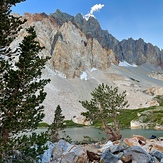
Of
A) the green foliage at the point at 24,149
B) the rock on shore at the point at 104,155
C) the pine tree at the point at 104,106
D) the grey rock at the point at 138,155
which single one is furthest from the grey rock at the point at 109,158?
the pine tree at the point at 104,106

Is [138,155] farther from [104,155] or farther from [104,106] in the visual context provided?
[104,106]

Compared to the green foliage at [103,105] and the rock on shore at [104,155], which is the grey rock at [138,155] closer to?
the rock on shore at [104,155]

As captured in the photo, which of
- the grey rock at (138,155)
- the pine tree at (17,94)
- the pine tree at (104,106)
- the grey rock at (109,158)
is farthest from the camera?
the pine tree at (104,106)

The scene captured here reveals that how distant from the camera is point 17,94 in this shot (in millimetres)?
20172

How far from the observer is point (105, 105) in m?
49.4

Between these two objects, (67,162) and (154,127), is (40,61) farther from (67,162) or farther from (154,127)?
(154,127)

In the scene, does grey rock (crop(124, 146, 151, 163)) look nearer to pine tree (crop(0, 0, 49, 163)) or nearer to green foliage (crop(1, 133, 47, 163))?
green foliage (crop(1, 133, 47, 163))

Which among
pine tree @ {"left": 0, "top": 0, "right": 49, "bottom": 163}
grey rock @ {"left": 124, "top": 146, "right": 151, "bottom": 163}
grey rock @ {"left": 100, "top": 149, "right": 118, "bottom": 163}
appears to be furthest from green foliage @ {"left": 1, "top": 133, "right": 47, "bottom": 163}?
grey rock @ {"left": 124, "top": 146, "right": 151, "bottom": 163}

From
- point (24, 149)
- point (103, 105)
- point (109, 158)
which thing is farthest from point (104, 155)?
point (103, 105)

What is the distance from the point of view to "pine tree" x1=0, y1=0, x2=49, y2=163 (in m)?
18.9

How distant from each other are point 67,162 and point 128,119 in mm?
157423

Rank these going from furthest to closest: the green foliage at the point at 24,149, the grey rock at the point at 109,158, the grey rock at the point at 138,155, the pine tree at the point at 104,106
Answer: the pine tree at the point at 104,106 < the grey rock at the point at 109,158 < the grey rock at the point at 138,155 < the green foliage at the point at 24,149

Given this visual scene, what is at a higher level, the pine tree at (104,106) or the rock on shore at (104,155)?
the pine tree at (104,106)

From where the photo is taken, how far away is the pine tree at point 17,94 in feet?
61.9
